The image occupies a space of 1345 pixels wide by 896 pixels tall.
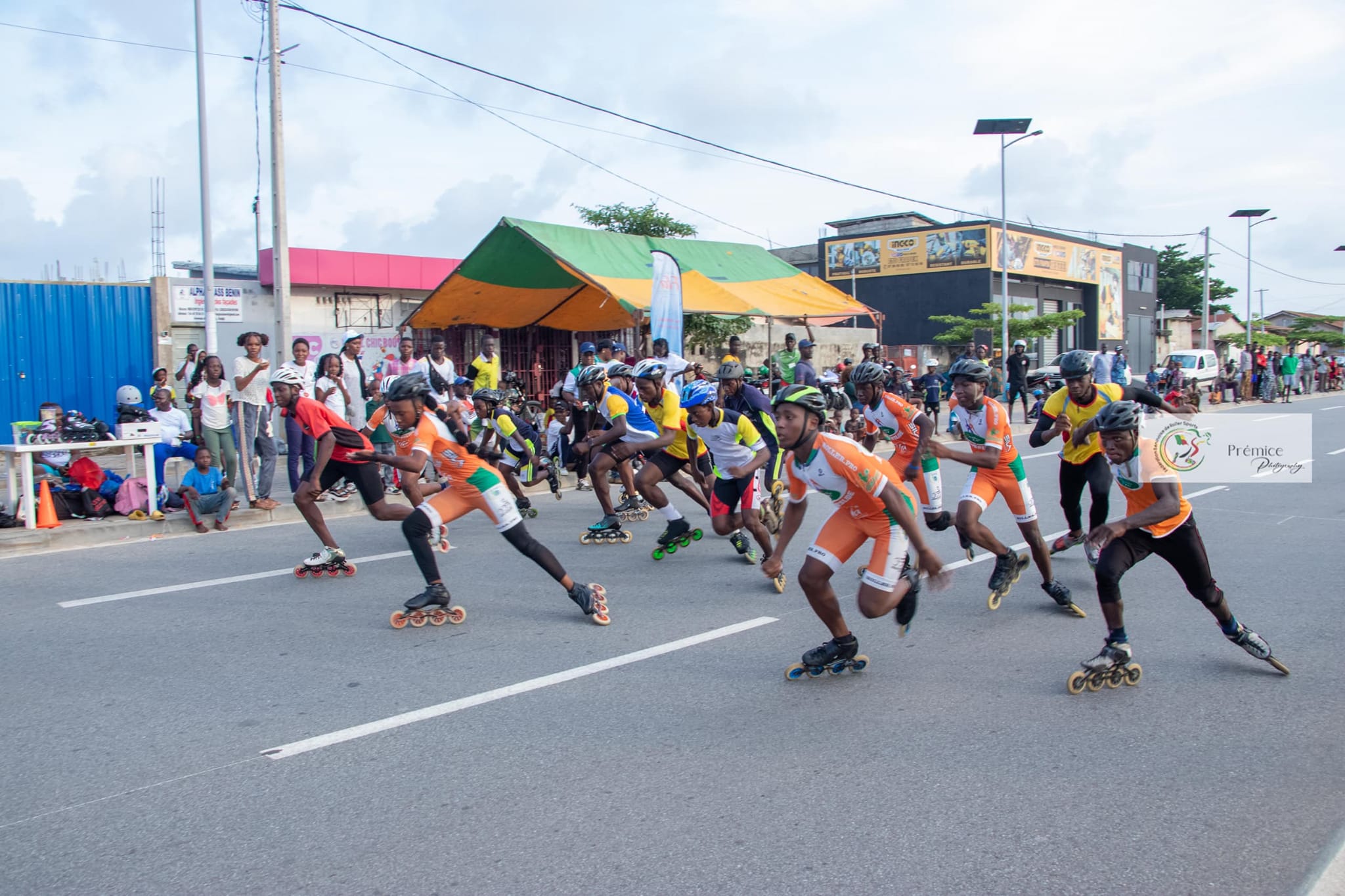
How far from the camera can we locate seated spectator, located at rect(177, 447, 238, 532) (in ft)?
32.9

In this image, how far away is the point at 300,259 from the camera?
18453 millimetres

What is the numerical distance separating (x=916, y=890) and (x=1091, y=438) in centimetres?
498

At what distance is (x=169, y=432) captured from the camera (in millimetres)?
11266

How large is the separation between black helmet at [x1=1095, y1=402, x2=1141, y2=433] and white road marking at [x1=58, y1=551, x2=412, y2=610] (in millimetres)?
6022

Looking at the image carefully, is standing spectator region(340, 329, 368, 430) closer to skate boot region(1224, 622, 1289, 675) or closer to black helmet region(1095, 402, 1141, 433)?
black helmet region(1095, 402, 1141, 433)

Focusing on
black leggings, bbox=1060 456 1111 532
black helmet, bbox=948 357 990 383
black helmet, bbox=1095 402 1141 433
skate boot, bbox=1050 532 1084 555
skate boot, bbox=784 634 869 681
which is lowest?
skate boot, bbox=784 634 869 681

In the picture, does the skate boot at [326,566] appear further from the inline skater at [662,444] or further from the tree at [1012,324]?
the tree at [1012,324]

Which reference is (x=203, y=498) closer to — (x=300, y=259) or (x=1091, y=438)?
(x=1091, y=438)

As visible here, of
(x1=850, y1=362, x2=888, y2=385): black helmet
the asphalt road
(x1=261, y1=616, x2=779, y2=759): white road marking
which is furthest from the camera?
(x1=850, y1=362, x2=888, y2=385): black helmet

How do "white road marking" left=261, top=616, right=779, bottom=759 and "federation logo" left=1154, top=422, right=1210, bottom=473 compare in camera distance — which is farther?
"federation logo" left=1154, top=422, right=1210, bottom=473

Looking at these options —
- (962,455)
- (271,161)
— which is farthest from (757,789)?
(271,161)

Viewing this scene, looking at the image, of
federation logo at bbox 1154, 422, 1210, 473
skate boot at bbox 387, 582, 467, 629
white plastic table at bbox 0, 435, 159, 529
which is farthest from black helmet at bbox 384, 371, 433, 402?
white plastic table at bbox 0, 435, 159, 529

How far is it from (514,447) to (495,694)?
245 inches

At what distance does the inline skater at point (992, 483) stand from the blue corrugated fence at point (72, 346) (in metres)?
13.6
